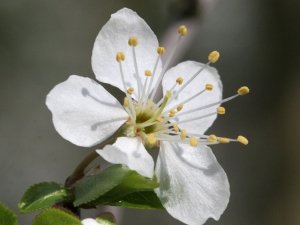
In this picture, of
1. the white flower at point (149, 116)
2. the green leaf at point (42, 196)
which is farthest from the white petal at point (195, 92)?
the green leaf at point (42, 196)

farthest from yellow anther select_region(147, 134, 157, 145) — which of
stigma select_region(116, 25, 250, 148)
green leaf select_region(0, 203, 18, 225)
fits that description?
green leaf select_region(0, 203, 18, 225)

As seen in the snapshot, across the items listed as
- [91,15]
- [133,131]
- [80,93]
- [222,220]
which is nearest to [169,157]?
[133,131]

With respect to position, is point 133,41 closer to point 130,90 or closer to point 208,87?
point 130,90

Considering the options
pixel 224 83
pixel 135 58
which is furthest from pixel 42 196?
pixel 224 83

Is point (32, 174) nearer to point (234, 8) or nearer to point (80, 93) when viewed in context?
point (234, 8)

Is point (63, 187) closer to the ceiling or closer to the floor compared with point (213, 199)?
closer to the ceiling

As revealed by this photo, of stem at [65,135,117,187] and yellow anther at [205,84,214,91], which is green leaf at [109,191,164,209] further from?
yellow anther at [205,84,214,91]

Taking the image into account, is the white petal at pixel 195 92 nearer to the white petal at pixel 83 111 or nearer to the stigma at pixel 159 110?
the stigma at pixel 159 110
